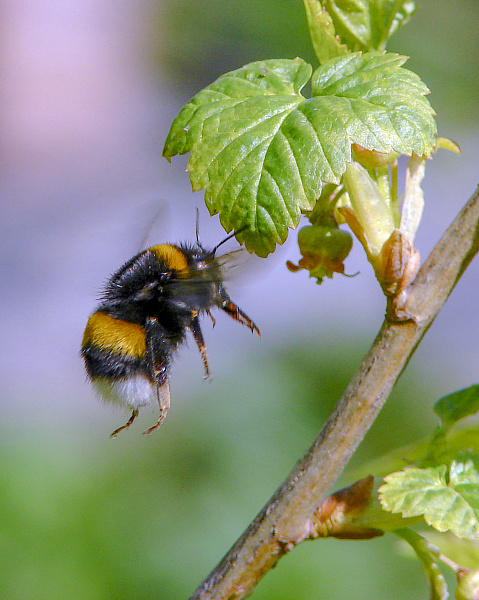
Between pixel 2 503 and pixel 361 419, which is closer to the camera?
pixel 361 419

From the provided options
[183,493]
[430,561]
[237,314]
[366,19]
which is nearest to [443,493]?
[430,561]

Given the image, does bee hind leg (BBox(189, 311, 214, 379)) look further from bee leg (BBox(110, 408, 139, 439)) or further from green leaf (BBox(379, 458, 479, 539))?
green leaf (BBox(379, 458, 479, 539))

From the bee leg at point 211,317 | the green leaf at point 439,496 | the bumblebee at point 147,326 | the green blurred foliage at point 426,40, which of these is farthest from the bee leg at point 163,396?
the green blurred foliage at point 426,40

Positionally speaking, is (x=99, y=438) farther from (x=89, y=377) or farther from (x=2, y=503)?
(x=89, y=377)

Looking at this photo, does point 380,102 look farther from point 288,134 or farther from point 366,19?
point 366,19

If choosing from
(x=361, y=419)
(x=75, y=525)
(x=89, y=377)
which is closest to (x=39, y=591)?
(x=75, y=525)

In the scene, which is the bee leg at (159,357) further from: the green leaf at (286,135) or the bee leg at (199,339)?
the green leaf at (286,135)

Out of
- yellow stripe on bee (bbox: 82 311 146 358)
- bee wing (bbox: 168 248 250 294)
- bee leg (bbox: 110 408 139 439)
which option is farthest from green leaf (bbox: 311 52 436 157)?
bee leg (bbox: 110 408 139 439)
